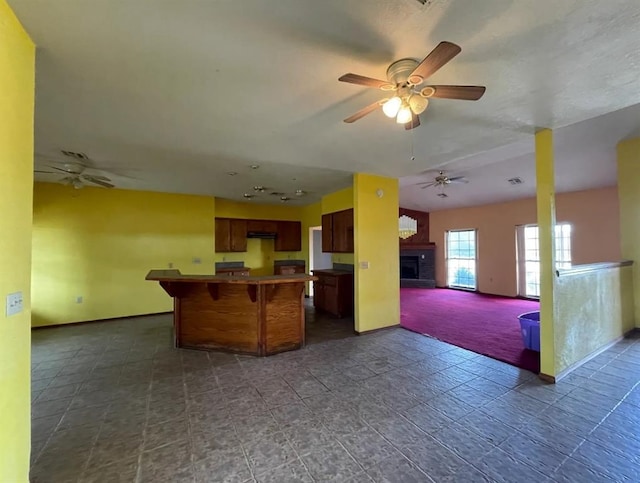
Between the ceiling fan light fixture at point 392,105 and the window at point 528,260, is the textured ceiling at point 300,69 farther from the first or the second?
the window at point 528,260

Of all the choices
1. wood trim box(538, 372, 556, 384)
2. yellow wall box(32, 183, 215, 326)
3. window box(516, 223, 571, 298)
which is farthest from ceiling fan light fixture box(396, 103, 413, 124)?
window box(516, 223, 571, 298)

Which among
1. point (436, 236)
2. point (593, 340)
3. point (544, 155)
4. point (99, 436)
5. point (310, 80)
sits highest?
point (310, 80)

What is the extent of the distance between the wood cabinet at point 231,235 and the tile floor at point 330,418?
11.4 ft

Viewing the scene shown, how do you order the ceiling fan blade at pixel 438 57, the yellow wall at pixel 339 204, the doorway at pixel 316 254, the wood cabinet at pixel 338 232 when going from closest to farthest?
the ceiling fan blade at pixel 438 57 → the wood cabinet at pixel 338 232 → the yellow wall at pixel 339 204 → the doorway at pixel 316 254

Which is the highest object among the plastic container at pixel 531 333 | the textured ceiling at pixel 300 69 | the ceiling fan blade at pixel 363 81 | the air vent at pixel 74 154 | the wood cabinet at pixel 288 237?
the air vent at pixel 74 154

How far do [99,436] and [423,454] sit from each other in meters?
2.33

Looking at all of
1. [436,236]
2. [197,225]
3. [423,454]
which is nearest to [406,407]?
[423,454]

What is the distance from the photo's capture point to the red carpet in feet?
12.0

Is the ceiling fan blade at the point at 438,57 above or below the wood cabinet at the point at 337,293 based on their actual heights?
above

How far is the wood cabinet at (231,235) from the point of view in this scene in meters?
6.86

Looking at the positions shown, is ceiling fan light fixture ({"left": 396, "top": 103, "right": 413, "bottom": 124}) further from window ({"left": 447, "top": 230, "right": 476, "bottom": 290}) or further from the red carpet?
window ({"left": 447, "top": 230, "right": 476, "bottom": 290})

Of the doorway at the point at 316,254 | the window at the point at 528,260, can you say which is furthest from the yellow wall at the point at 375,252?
the window at the point at 528,260

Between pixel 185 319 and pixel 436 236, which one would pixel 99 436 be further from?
pixel 436 236

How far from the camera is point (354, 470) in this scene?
5.69ft
